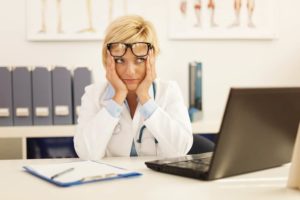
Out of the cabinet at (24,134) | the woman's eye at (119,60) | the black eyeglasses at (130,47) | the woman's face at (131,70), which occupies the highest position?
the black eyeglasses at (130,47)

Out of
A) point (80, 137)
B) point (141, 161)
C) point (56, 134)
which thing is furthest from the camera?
point (56, 134)

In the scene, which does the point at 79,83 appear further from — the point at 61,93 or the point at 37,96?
the point at 37,96

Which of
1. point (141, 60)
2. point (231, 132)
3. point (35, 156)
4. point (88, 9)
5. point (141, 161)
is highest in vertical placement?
point (88, 9)

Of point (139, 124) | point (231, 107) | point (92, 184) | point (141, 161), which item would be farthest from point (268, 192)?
point (139, 124)

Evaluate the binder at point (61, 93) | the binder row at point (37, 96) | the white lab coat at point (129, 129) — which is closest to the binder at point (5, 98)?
the binder row at point (37, 96)

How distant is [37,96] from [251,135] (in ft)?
5.51

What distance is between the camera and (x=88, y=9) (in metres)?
2.98

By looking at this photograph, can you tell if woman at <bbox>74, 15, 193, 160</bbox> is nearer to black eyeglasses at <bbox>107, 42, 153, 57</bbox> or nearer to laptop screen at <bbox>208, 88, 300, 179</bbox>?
black eyeglasses at <bbox>107, 42, 153, 57</bbox>

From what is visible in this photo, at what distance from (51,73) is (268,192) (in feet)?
5.77

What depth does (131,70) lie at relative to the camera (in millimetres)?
1874

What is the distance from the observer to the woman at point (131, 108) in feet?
5.71

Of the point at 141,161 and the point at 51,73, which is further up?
the point at 51,73

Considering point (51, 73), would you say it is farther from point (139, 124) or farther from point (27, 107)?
point (139, 124)

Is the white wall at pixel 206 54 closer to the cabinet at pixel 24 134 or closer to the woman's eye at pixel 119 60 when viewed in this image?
the cabinet at pixel 24 134
